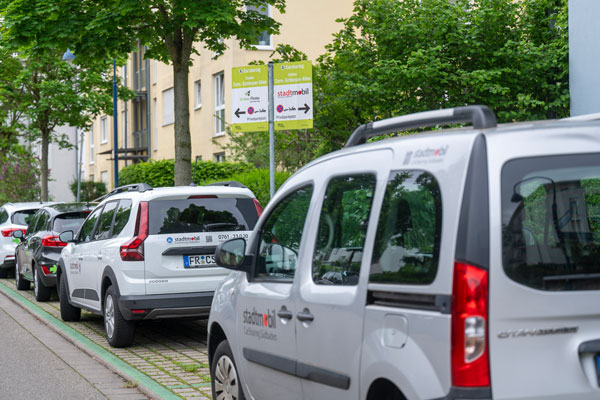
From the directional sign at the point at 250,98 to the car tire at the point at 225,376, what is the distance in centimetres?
474

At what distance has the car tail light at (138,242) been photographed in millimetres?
9664

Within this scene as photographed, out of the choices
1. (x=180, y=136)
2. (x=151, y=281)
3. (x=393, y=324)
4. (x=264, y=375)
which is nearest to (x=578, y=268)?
(x=393, y=324)

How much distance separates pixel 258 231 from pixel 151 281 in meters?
4.34

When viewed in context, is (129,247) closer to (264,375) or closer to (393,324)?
(264,375)

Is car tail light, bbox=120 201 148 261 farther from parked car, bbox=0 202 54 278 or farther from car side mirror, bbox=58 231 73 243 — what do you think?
parked car, bbox=0 202 54 278

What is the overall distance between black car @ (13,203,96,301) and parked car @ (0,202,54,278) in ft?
10.1

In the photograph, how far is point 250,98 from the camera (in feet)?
34.5

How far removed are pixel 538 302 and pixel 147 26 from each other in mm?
12935

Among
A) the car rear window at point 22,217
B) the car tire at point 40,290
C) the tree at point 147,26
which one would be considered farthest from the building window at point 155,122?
the car tire at point 40,290

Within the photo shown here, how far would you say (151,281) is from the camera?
9641mm

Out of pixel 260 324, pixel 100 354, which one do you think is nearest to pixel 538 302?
pixel 260 324

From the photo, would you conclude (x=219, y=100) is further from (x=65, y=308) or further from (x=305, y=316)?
(x=305, y=316)

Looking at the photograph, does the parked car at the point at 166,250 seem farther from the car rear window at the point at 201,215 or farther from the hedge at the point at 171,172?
the hedge at the point at 171,172

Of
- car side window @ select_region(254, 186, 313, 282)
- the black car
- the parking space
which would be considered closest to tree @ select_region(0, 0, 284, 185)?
the black car
